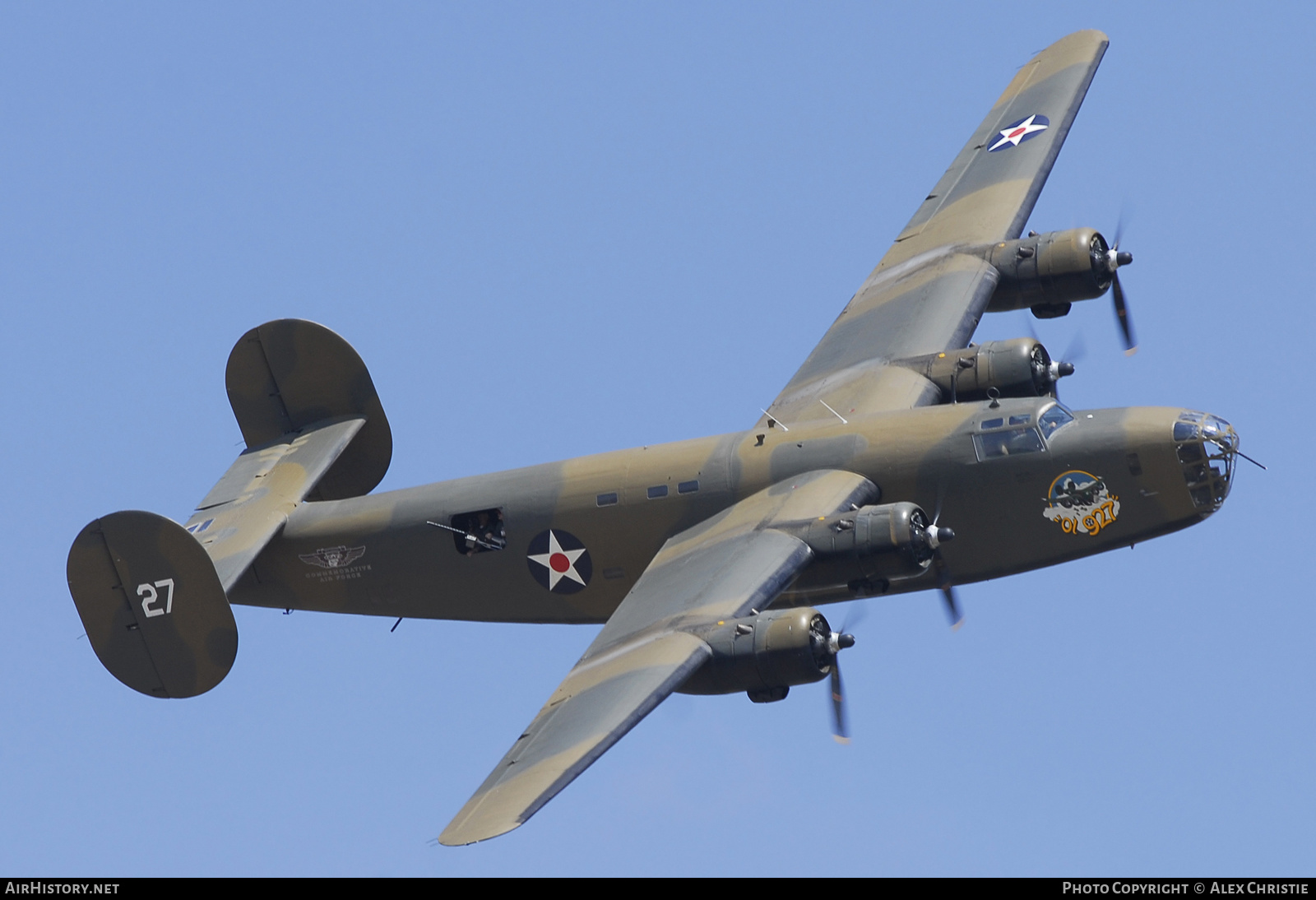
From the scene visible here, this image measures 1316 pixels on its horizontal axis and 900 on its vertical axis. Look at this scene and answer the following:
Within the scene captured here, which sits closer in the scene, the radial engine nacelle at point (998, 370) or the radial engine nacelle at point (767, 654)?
the radial engine nacelle at point (767, 654)

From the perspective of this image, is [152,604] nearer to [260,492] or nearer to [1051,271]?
[260,492]

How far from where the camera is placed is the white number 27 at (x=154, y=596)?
122ft

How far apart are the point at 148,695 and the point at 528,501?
737cm

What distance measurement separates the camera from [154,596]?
37.3m

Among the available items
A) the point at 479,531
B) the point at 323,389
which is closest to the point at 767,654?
the point at 479,531

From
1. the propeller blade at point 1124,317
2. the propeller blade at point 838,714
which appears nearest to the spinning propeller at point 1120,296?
the propeller blade at point 1124,317

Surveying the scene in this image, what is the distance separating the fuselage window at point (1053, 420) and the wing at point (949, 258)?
9.40ft

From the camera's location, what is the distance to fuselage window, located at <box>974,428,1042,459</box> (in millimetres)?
35781

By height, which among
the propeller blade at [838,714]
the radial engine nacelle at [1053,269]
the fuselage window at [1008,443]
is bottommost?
the propeller blade at [838,714]

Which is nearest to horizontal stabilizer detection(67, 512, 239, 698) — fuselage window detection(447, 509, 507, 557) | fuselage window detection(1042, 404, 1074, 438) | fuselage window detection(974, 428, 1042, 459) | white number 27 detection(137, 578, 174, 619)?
white number 27 detection(137, 578, 174, 619)

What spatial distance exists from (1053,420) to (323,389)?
551 inches

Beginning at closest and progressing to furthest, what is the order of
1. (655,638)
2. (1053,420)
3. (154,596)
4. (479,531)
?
(655,638) < (1053,420) < (154,596) < (479,531)

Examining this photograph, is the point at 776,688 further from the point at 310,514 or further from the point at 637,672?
the point at 310,514

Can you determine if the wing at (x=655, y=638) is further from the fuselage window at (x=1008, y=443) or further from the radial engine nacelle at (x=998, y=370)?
the radial engine nacelle at (x=998, y=370)
